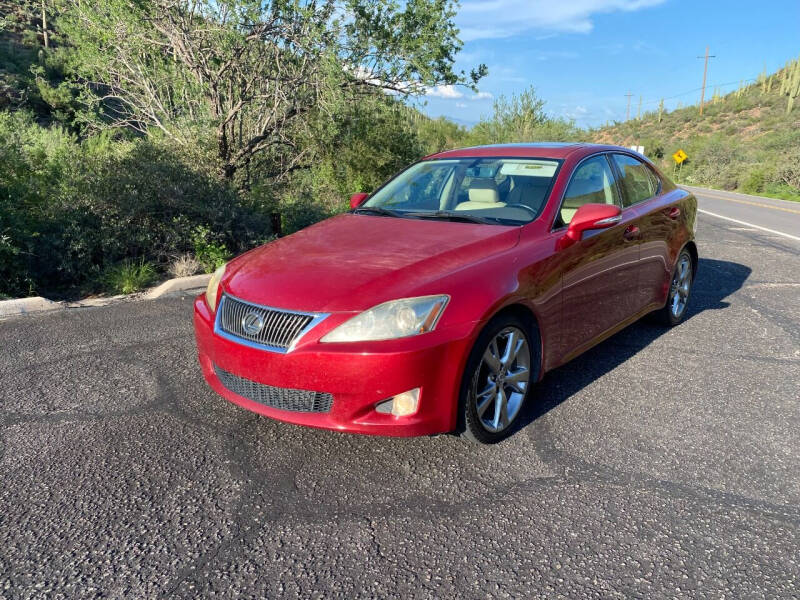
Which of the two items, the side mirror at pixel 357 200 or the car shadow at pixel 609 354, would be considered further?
the side mirror at pixel 357 200

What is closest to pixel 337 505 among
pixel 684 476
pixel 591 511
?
pixel 591 511

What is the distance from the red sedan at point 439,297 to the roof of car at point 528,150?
1.0 inches

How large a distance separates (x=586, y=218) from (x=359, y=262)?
57.9 inches

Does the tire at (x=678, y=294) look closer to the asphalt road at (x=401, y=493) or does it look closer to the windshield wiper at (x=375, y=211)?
the asphalt road at (x=401, y=493)

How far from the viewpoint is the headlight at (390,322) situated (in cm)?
276

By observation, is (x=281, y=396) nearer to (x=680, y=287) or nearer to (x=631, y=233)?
(x=631, y=233)

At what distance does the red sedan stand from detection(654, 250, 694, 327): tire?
2.50 feet

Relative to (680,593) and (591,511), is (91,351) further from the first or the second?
(680,593)

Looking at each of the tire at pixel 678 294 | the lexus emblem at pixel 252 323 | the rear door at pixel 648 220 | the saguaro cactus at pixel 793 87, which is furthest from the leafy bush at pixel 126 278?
the saguaro cactus at pixel 793 87

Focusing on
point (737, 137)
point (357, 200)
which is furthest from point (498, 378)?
point (737, 137)

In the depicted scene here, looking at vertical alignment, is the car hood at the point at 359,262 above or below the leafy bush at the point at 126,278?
above

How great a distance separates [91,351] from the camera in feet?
15.5

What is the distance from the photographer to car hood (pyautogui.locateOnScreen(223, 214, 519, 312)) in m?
2.90

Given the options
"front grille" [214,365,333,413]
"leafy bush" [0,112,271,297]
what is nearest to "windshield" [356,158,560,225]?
"front grille" [214,365,333,413]
